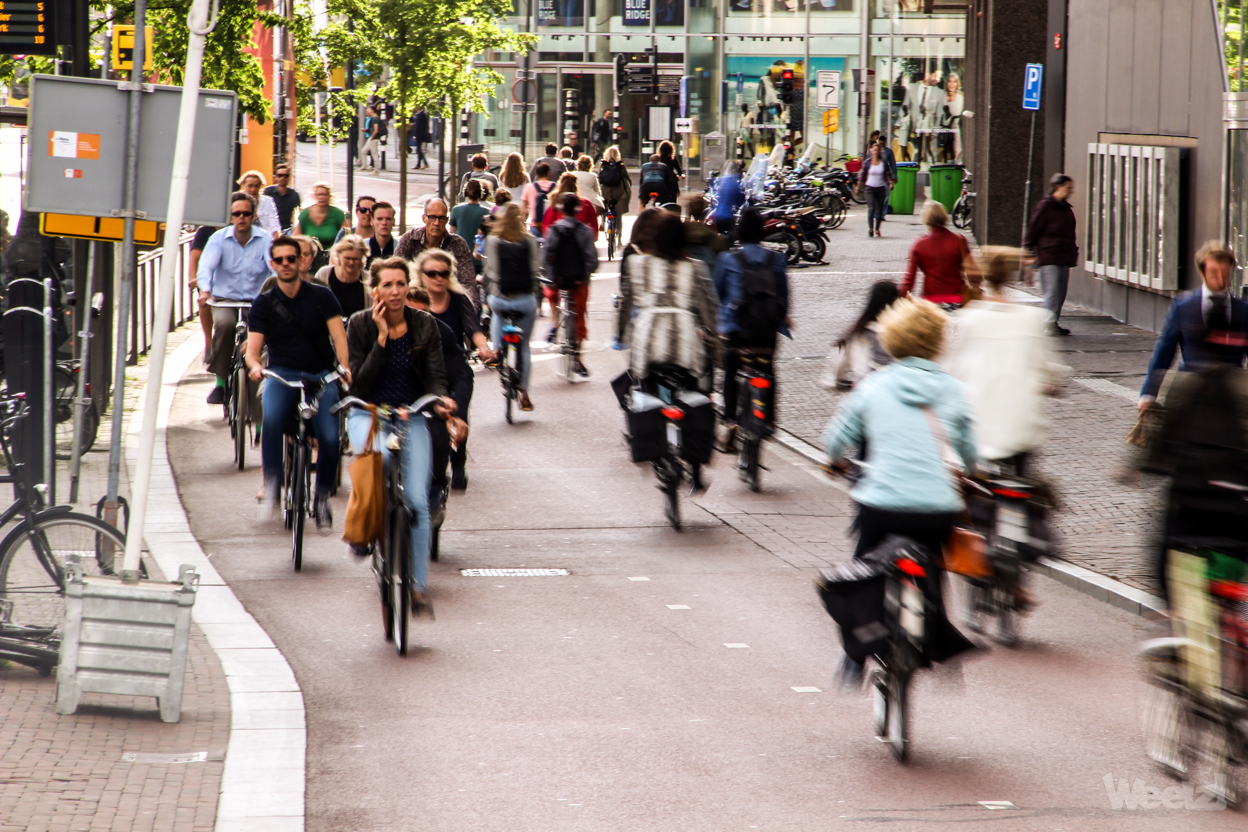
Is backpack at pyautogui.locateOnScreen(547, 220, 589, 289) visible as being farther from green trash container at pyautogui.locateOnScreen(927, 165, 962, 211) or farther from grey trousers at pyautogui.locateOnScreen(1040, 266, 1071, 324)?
green trash container at pyautogui.locateOnScreen(927, 165, 962, 211)

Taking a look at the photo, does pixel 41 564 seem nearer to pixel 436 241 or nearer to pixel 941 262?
pixel 436 241

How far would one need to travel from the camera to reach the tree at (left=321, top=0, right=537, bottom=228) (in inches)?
1218

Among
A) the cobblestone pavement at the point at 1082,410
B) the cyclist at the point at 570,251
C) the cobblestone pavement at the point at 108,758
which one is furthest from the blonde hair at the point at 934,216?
the cobblestone pavement at the point at 108,758

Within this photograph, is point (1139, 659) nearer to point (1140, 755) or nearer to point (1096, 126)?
point (1140, 755)

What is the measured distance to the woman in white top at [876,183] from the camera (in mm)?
34094

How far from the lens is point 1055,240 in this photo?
1828 cm

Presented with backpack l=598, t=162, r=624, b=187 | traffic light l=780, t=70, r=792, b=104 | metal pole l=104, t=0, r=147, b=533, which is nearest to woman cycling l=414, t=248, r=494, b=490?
metal pole l=104, t=0, r=147, b=533

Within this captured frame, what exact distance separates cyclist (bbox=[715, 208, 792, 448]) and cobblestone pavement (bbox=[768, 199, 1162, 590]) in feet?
7.51

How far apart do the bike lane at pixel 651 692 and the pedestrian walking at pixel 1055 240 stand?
8.16m

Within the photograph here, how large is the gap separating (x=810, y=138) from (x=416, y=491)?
149 feet

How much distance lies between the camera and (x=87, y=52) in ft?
38.9

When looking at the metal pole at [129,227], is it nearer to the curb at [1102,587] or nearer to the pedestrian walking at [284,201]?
the curb at [1102,587]

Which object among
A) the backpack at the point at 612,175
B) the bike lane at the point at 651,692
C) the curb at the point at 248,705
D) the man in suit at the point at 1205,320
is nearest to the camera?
the curb at the point at 248,705

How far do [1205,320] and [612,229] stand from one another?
21.9 meters
